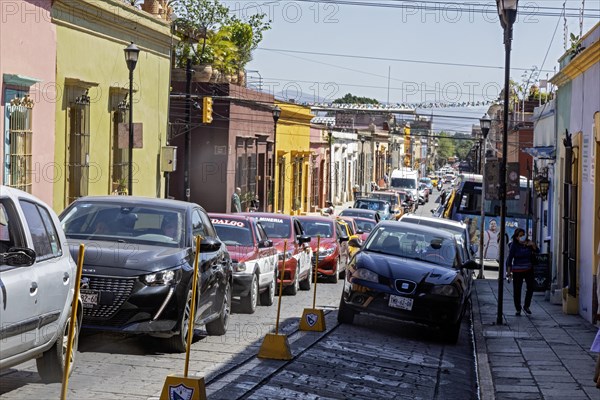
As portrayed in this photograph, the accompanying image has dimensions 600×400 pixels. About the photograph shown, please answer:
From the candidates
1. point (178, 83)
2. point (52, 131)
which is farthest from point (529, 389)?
point (178, 83)

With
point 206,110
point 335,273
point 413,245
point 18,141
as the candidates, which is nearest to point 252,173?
point 206,110

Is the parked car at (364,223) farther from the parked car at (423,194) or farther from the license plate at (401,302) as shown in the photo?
the parked car at (423,194)

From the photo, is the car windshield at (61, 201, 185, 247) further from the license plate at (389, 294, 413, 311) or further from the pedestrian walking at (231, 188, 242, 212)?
the pedestrian walking at (231, 188, 242, 212)

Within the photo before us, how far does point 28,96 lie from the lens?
20.3 metres

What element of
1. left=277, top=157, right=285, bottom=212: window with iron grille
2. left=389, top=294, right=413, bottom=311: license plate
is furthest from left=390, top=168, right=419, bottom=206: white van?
left=389, top=294, right=413, bottom=311: license plate

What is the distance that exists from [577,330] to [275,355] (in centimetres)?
750

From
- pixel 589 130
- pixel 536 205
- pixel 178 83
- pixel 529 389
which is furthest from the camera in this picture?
pixel 178 83

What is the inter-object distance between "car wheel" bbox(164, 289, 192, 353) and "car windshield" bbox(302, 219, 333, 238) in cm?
1558

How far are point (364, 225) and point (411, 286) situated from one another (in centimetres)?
2333

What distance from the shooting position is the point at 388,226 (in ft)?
58.0

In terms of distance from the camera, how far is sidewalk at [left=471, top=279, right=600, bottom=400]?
11.8m

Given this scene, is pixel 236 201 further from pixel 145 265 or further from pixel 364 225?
pixel 145 265

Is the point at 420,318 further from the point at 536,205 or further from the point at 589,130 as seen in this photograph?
the point at 536,205

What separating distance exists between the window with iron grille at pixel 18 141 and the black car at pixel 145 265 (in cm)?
718
